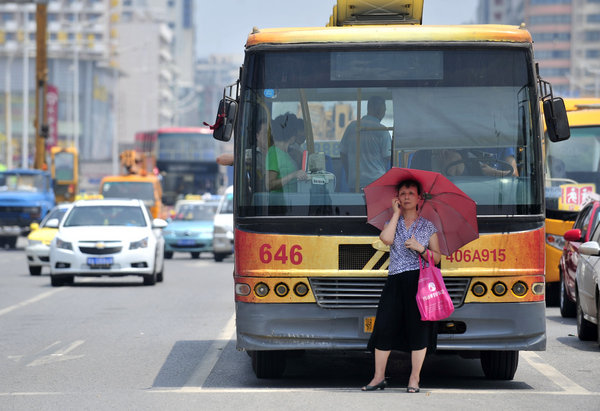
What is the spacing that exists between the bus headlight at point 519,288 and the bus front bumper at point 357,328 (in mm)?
82

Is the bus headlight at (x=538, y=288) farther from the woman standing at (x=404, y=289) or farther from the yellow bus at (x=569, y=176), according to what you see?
the yellow bus at (x=569, y=176)

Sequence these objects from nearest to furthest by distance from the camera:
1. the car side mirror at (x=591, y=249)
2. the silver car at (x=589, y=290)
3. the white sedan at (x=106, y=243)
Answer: the car side mirror at (x=591, y=249)
the silver car at (x=589, y=290)
the white sedan at (x=106, y=243)

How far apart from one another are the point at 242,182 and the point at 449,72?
5.91ft

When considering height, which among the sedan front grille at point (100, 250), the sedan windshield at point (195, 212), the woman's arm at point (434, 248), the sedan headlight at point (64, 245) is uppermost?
the woman's arm at point (434, 248)

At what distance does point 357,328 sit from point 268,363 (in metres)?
1.09

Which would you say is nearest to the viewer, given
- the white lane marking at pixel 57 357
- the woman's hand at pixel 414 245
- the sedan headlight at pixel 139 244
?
the woman's hand at pixel 414 245

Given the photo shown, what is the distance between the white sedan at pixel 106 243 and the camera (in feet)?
79.7

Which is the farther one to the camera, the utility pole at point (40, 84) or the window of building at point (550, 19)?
the window of building at point (550, 19)

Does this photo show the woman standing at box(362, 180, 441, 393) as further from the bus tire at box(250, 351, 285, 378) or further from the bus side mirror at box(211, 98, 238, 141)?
the bus side mirror at box(211, 98, 238, 141)

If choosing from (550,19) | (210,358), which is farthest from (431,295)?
(550,19)

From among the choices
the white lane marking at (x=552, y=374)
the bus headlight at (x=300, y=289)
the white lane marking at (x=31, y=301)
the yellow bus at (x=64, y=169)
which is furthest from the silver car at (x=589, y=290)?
the yellow bus at (x=64, y=169)

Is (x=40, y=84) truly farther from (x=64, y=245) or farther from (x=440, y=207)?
(x=440, y=207)

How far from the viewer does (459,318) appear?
1021 cm

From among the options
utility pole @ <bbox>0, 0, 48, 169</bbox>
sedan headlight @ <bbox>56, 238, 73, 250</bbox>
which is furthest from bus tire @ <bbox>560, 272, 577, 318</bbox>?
utility pole @ <bbox>0, 0, 48, 169</bbox>
